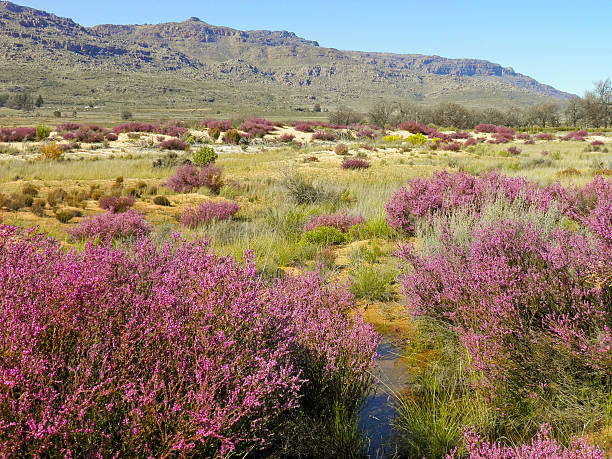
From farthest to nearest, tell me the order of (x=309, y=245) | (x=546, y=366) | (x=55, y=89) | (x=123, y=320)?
(x=55, y=89)
(x=309, y=245)
(x=546, y=366)
(x=123, y=320)

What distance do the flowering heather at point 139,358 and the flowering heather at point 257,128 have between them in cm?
3316

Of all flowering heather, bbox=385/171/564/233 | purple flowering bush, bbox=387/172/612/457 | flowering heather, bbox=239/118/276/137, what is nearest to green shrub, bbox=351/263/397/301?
purple flowering bush, bbox=387/172/612/457

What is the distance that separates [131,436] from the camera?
1.71 m

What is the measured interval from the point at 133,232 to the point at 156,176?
9.26m

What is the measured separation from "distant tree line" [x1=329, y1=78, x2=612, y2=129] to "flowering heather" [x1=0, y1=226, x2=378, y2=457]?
4720cm

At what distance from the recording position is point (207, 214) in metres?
8.98

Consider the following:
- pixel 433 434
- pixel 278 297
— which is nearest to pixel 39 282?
pixel 278 297

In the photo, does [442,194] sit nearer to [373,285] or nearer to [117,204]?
[373,285]

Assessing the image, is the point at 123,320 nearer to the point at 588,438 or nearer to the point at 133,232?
the point at 588,438

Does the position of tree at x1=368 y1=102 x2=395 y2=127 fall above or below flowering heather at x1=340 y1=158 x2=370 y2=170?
above

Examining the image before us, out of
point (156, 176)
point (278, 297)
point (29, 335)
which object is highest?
point (29, 335)

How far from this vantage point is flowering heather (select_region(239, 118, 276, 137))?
35.2 m

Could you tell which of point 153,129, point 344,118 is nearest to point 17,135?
point 153,129

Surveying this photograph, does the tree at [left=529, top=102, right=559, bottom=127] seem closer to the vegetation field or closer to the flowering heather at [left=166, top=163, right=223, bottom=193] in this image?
the flowering heather at [left=166, top=163, right=223, bottom=193]
